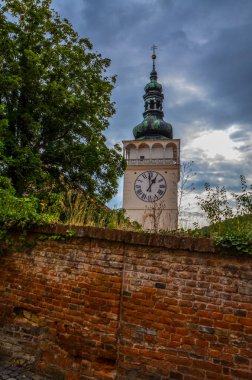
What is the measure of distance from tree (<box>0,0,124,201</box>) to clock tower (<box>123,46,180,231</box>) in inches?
519

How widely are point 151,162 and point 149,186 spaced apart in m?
2.98

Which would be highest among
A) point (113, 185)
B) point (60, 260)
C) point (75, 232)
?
point (113, 185)

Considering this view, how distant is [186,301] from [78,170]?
11.4 meters

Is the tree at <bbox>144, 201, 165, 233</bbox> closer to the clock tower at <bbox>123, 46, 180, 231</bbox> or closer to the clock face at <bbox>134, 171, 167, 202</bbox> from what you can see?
the clock tower at <bbox>123, 46, 180, 231</bbox>

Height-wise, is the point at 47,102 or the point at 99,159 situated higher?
the point at 47,102

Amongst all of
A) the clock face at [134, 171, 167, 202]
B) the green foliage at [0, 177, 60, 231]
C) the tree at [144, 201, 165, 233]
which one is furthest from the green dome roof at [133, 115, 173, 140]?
the green foliage at [0, 177, 60, 231]

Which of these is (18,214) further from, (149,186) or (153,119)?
(153,119)

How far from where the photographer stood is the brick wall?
11.4 ft

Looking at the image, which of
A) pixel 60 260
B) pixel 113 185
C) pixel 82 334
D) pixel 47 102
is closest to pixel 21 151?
pixel 47 102

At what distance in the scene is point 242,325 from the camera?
3391mm

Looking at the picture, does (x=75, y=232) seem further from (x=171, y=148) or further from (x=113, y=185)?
(x=171, y=148)

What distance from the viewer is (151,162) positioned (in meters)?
32.8

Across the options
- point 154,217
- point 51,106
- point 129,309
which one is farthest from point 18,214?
point 51,106

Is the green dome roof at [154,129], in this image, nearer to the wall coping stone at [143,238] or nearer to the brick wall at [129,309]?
the wall coping stone at [143,238]
